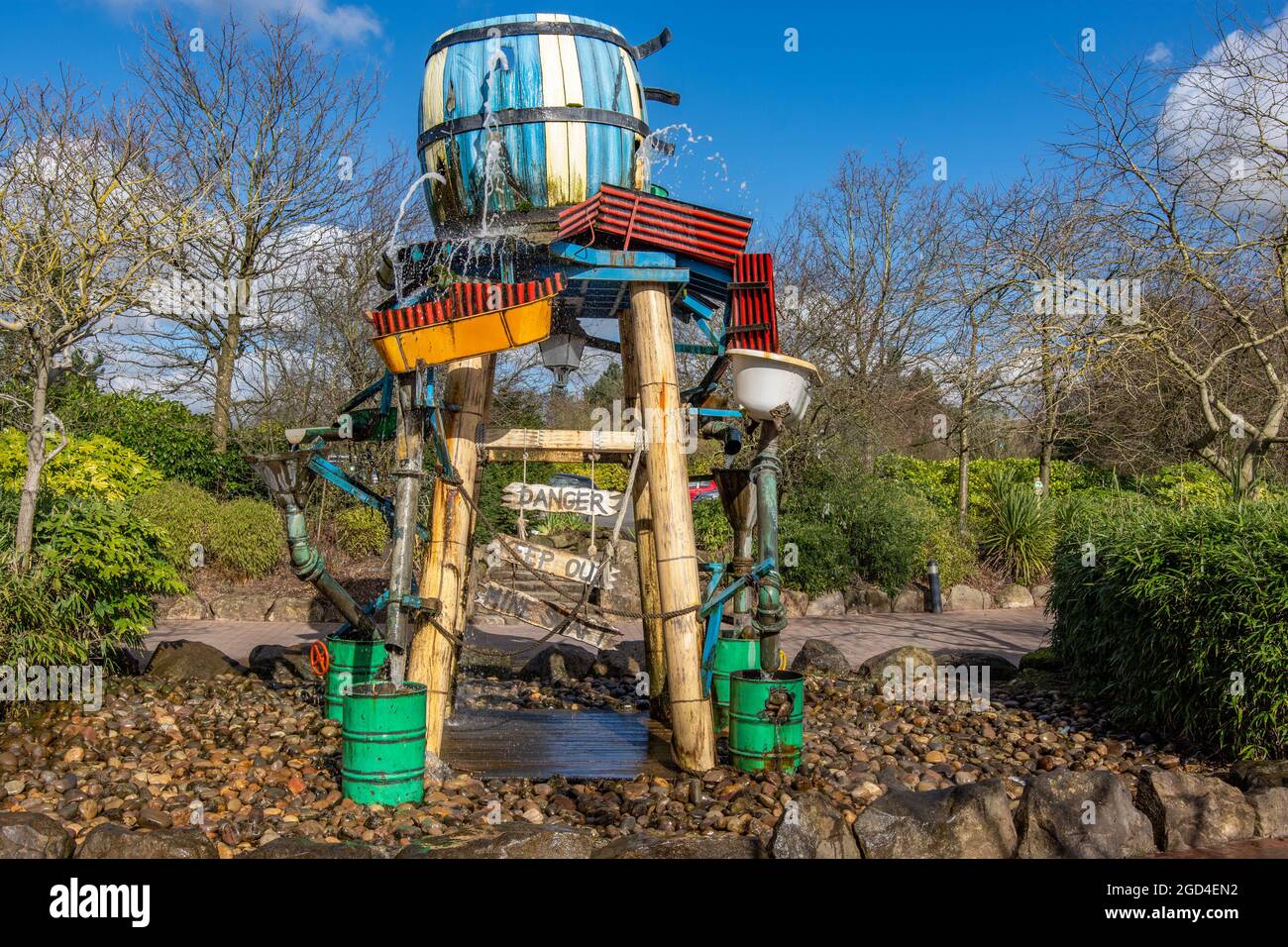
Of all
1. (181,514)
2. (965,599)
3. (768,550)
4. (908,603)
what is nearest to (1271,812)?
(768,550)

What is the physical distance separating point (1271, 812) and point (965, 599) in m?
10.7

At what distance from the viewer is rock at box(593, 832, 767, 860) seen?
14.6ft

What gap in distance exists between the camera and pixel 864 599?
15.3 m

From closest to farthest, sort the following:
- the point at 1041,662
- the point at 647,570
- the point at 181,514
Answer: the point at 647,570
the point at 1041,662
the point at 181,514

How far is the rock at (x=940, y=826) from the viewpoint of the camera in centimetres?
476

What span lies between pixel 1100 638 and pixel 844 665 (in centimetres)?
253

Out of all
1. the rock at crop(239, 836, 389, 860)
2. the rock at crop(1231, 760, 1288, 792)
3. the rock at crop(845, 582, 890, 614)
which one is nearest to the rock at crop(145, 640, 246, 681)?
the rock at crop(239, 836, 389, 860)

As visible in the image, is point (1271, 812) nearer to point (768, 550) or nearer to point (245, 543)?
point (768, 550)

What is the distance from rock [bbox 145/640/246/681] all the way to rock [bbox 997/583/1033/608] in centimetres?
1122

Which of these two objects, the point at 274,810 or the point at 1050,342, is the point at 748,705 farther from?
the point at 1050,342

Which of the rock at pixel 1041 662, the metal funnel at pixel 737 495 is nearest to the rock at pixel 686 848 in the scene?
the metal funnel at pixel 737 495

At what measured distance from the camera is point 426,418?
20.3ft

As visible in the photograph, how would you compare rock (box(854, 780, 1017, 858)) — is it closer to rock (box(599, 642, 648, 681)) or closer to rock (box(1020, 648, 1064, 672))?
rock (box(1020, 648, 1064, 672))

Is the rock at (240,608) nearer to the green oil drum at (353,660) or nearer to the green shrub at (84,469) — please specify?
the green shrub at (84,469)
